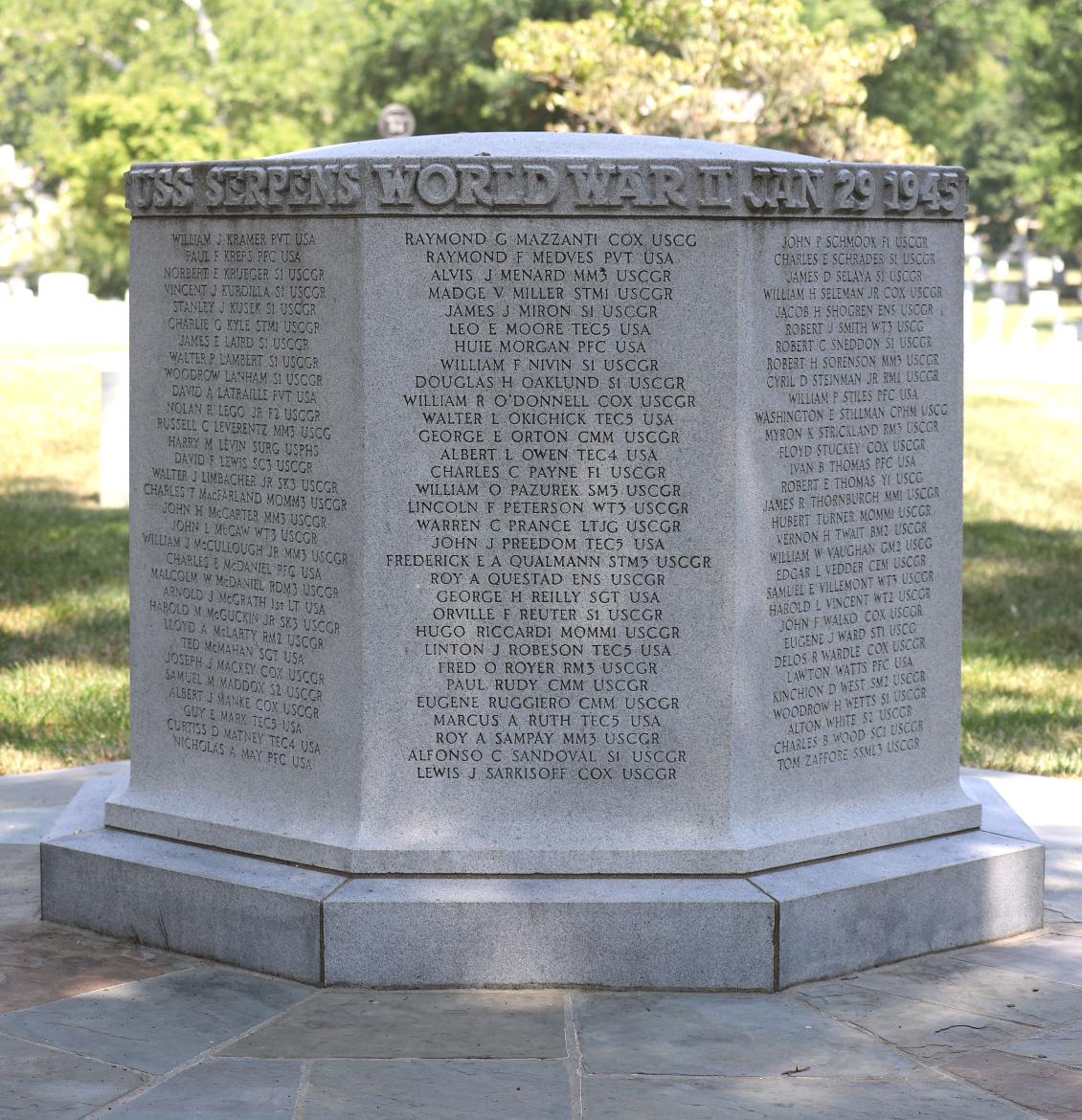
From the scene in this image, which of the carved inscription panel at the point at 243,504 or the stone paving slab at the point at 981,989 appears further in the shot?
the carved inscription panel at the point at 243,504

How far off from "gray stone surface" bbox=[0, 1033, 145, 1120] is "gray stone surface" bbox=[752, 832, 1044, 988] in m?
1.78

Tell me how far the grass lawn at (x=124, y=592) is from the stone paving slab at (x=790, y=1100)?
366 cm

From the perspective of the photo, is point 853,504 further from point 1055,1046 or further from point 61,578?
point 61,578

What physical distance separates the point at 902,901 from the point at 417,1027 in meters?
1.45

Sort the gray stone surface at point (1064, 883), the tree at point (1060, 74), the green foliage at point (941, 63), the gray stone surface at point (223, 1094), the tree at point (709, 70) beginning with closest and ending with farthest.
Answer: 1. the gray stone surface at point (223, 1094)
2. the gray stone surface at point (1064, 883)
3. the tree at point (709, 70)
4. the tree at point (1060, 74)
5. the green foliage at point (941, 63)

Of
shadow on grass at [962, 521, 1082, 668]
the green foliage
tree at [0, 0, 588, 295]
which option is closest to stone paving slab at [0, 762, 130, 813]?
shadow on grass at [962, 521, 1082, 668]

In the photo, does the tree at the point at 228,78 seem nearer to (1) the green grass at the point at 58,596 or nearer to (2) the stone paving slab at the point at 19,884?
(1) the green grass at the point at 58,596

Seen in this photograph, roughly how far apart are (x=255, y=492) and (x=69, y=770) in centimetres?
254

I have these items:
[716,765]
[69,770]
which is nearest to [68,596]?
[69,770]

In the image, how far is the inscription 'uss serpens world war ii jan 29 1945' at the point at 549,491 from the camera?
4.80 m

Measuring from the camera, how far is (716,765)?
16.1 ft

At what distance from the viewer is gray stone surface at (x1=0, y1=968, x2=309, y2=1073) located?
4297 millimetres

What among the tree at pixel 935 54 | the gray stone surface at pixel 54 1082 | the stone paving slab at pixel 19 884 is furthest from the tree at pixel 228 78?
the gray stone surface at pixel 54 1082

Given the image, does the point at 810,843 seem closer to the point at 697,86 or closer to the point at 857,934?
the point at 857,934
